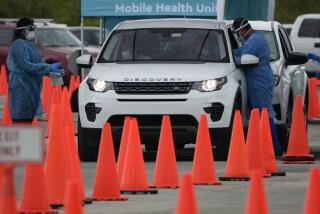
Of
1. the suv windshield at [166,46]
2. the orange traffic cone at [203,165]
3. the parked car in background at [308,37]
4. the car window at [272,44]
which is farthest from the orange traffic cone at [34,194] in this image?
the parked car in background at [308,37]

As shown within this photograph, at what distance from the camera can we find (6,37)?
124 ft

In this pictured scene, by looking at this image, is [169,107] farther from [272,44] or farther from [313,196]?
[313,196]

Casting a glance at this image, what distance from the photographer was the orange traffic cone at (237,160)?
1434 cm

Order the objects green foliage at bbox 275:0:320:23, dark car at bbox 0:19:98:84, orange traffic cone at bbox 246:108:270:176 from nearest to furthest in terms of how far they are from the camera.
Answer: orange traffic cone at bbox 246:108:270:176 → dark car at bbox 0:19:98:84 → green foliage at bbox 275:0:320:23

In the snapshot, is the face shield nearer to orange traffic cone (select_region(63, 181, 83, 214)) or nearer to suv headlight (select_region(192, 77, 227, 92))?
suv headlight (select_region(192, 77, 227, 92))

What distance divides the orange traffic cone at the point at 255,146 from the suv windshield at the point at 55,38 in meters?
23.0

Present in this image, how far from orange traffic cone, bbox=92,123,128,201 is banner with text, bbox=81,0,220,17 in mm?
14993

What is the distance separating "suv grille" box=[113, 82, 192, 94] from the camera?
16.6m

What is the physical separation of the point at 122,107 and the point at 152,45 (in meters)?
1.39

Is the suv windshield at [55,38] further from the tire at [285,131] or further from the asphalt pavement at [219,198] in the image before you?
the asphalt pavement at [219,198]

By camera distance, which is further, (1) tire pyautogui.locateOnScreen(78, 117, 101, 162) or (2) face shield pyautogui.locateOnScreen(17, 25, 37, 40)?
(2) face shield pyautogui.locateOnScreen(17, 25, 37, 40)

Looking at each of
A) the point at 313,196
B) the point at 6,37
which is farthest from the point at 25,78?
the point at 6,37

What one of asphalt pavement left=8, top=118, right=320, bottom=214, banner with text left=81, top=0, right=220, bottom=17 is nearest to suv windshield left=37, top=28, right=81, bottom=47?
banner with text left=81, top=0, right=220, bottom=17

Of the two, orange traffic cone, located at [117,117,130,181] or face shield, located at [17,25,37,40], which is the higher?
face shield, located at [17,25,37,40]
